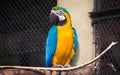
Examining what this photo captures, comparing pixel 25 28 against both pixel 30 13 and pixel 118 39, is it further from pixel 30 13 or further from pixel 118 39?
pixel 118 39

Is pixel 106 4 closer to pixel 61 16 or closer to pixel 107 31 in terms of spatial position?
pixel 107 31

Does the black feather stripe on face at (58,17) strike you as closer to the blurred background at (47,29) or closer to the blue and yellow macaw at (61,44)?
the blue and yellow macaw at (61,44)

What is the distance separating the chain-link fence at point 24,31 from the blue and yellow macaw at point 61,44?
0.48 metres

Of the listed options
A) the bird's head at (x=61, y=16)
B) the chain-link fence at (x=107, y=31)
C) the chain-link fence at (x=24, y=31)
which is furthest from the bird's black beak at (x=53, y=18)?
the chain-link fence at (x=24, y=31)

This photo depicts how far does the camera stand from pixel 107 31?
128 inches

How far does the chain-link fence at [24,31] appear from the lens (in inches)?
148

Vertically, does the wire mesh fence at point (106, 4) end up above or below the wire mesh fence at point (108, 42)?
above

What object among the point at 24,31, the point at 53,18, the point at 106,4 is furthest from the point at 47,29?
the point at 106,4

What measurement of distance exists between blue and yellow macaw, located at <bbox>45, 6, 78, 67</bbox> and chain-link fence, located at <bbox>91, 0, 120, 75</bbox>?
19 cm

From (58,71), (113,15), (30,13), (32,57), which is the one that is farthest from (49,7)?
(58,71)

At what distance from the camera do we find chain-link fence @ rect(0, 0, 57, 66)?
148 inches

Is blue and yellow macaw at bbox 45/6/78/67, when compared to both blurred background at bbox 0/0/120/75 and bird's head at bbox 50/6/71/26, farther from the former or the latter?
blurred background at bbox 0/0/120/75

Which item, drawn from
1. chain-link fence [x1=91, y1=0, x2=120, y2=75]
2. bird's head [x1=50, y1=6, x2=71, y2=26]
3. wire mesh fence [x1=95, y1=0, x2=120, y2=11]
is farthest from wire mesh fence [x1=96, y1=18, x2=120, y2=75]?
bird's head [x1=50, y1=6, x2=71, y2=26]

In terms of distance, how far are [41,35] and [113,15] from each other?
79cm
